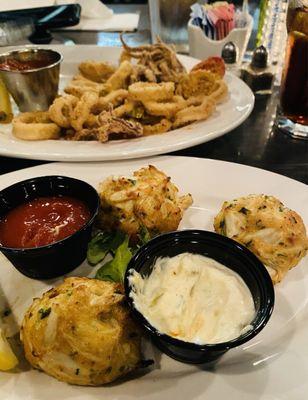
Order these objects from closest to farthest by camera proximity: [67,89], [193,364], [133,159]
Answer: [193,364] < [133,159] < [67,89]

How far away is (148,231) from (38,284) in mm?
638

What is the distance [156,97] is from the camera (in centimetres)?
313

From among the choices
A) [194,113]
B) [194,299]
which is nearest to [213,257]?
[194,299]

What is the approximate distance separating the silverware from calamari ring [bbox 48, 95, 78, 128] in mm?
482

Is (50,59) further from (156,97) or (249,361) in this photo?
(249,361)

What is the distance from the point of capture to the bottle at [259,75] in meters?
3.85

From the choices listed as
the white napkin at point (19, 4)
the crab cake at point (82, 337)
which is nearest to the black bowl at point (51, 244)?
the crab cake at point (82, 337)

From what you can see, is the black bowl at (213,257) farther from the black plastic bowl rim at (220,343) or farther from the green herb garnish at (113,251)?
the green herb garnish at (113,251)

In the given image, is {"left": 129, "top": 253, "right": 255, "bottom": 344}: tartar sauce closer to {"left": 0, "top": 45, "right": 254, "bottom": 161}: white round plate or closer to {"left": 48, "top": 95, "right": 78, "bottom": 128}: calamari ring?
{"left": 0, "top": 45, "right": 254, "bottom": 161}: white round plate

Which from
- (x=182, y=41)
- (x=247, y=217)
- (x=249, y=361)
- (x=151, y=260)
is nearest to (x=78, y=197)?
(x=151, y=260)

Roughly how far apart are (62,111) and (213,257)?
191 cm

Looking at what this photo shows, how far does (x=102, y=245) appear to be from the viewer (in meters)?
2.15

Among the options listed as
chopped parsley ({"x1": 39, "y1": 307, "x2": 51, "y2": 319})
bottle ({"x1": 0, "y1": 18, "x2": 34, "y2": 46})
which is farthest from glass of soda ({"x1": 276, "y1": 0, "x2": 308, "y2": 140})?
bottle ({"x1": 0, "y1": 18, "x2": 34, "y2": 46})

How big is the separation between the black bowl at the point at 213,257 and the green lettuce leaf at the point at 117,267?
0.78 ft
